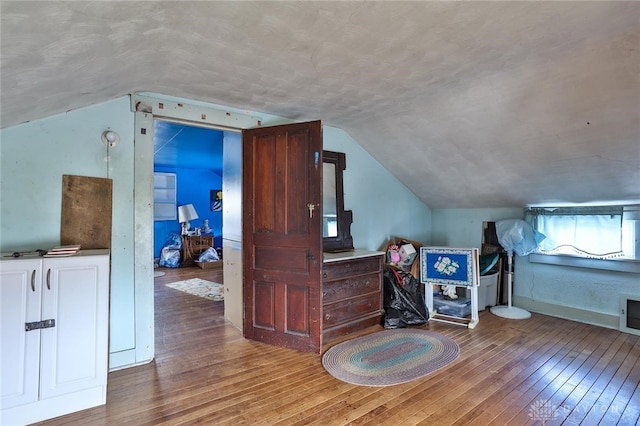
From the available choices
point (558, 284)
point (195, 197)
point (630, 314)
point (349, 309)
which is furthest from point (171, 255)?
point (630, 314)

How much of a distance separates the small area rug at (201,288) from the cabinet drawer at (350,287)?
2.29m

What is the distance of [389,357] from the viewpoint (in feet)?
9.09

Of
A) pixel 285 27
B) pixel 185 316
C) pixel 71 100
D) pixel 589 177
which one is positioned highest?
pixel 285 27

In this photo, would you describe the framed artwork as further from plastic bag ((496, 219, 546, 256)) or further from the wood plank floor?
plastic bag ((496, 219, 546, 256))

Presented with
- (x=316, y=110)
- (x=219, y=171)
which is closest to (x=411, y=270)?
(x=316, y=110)

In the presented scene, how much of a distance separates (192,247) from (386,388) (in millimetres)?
6463

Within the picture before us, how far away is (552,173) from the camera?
3.46 m

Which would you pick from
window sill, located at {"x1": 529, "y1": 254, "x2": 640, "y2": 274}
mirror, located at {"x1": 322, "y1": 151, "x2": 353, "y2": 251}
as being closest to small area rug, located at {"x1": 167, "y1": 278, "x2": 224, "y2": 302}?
mirror, located at {"x1": 322, "y1": 151, "x2": 353, "y2": 251}

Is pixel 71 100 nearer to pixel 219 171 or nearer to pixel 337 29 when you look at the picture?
pixel 337 29

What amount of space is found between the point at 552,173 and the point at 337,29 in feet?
9.91

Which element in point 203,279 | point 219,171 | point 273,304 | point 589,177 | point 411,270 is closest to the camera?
point 273,304

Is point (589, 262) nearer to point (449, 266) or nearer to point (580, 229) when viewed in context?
point (580, 229)

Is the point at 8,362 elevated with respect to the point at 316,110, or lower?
lower

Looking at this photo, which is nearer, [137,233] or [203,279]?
[137,233]
